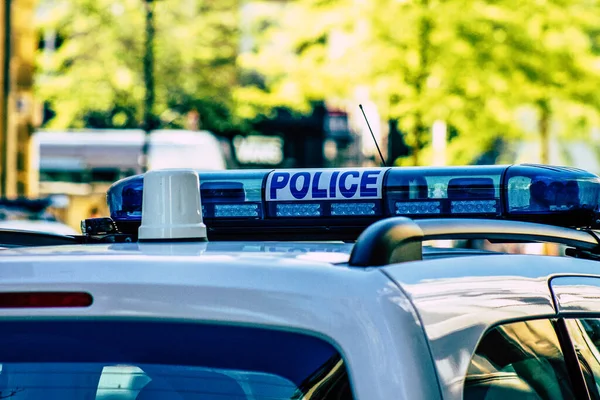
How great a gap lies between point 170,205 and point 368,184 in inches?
24.7

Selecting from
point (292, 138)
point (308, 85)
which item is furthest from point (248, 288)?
point (292, 138)

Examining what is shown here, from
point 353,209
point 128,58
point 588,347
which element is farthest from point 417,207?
point 128,58

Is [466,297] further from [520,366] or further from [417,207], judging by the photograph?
[417,207]

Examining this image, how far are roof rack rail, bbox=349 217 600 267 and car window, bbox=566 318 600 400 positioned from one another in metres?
0.20

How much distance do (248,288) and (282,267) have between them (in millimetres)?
76

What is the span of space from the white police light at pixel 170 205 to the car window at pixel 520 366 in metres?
0.64

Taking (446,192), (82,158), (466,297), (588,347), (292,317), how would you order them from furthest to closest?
(82,158) → (446,192) → (588,347) → (466,297) → (292,317)

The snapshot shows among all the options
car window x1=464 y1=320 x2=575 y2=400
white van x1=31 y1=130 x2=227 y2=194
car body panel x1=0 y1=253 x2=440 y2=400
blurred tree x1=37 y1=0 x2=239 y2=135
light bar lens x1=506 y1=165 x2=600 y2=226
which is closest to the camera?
car body panel x1=0 y1=253 x2=440 y2=400

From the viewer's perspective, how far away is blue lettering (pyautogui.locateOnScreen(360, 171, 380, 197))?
2787 millimetres

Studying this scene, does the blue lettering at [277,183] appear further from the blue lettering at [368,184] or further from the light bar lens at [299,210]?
the blue lettering at [368,184]

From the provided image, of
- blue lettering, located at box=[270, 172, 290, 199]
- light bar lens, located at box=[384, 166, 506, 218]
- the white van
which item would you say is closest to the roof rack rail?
light bar lens, located at box=[384, 166, 506, 218]

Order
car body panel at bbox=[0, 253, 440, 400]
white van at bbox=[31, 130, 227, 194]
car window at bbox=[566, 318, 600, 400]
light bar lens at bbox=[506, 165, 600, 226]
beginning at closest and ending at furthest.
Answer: car body panel at bbox=[0, 253, 440, 400], car window at bbox=[566, 318, 600, 400], light bar lens at bbox=[506, 165, 600, 226], white van at bbox=[31, 130, 227, 194]

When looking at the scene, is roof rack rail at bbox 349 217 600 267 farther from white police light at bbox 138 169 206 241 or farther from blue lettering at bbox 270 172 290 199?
blue lettering at bbox 270 172 290 199

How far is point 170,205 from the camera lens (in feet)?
7.61
